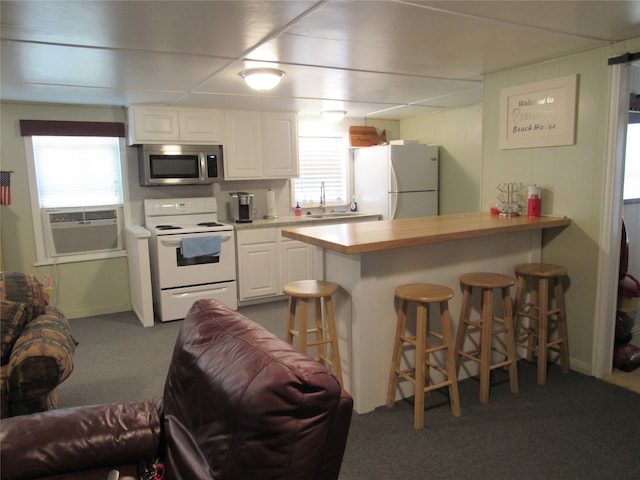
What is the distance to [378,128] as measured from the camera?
598cm

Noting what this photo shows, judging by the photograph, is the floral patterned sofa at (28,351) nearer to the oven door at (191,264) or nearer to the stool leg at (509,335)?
the oven door at (191,264)

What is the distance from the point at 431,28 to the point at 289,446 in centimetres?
212

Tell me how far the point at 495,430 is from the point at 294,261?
116 inches

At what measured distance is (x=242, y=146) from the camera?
486cm

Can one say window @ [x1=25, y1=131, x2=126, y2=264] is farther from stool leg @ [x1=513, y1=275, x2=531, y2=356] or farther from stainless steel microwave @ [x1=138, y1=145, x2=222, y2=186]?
stool leg @ [x1=513, y1=275, x2=531, y2=356]

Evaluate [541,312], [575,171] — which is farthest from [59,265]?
[575,171]

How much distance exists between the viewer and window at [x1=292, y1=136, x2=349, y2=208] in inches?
222

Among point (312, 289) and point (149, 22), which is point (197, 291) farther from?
point (149, 22)

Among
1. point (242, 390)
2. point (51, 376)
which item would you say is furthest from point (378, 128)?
point (242, 390)

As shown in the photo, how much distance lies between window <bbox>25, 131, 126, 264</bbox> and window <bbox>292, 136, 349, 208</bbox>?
6.61 feet

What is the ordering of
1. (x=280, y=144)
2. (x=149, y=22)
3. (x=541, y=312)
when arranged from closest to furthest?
(x=149, y=22) → (x=541, y=312) → (x=280, y=144)

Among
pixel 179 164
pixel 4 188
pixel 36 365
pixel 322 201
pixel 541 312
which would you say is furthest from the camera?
pixel 322 201

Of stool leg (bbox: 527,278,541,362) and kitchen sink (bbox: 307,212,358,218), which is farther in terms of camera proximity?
kitchen sink (bbox: 307,212,358,218)

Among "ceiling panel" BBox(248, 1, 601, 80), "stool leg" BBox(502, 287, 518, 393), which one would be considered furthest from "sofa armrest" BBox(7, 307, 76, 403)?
"stool leg" BBox(502, 287, 518, 393)
